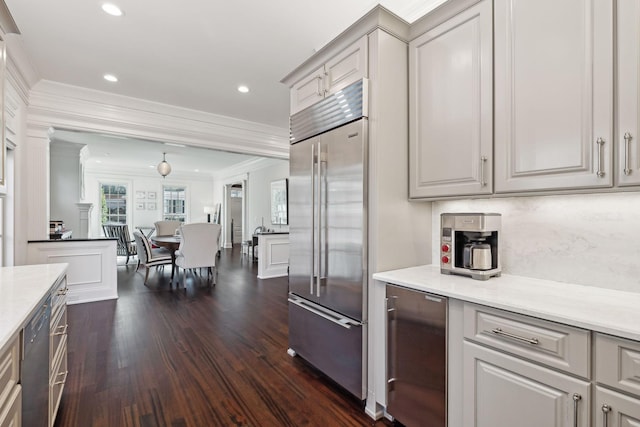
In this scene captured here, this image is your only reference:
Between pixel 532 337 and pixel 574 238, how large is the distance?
0.73m

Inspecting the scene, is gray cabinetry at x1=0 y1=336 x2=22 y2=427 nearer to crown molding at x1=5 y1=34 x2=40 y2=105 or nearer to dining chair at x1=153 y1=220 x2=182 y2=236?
crown molding at x1=5 y1=34 x2=40 y2=105

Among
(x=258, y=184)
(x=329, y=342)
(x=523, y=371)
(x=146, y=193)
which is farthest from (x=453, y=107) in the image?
(x=146, y=193)

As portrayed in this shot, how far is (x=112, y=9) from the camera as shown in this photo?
2383mm

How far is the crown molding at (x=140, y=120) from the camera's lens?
3729 mm

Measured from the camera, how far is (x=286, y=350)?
2.74 meters

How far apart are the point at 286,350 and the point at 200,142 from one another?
3.52 metres

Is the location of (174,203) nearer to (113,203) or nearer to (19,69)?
(113,203)

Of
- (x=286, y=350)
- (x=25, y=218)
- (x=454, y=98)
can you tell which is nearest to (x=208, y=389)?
(x=286, y=350)

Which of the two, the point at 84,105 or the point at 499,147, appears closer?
the point at 499,147

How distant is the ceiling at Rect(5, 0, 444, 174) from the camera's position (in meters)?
2.37

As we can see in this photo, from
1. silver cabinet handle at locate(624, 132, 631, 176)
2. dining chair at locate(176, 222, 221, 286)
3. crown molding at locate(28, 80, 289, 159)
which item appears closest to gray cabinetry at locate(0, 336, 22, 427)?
silver cabinet handle at locate(624, 132, 631, 176)

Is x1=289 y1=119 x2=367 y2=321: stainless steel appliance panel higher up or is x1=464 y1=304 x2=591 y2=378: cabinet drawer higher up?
x1=289 y1=119 x2=367 y2=321: stainless steel appliance panel

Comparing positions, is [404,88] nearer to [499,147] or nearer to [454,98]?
[454,98]

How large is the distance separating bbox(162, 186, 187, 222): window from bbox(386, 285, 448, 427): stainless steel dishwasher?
10192 millimetres
